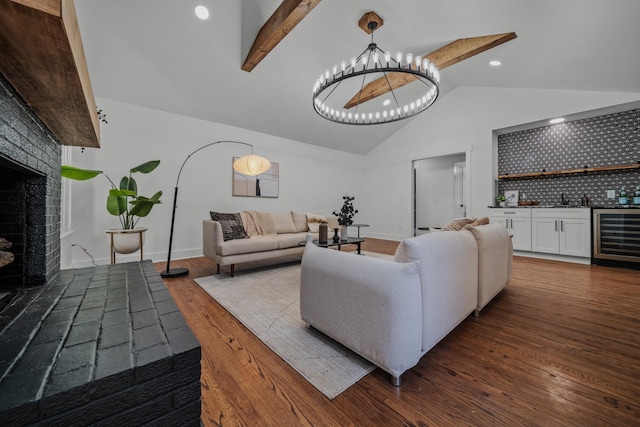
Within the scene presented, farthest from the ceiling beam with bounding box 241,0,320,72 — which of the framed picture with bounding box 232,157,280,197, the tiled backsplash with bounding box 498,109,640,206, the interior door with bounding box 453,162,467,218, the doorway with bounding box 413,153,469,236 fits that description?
the interior door with bounding box 453,162,467,218

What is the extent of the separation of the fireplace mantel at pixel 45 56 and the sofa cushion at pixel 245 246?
2062 mm

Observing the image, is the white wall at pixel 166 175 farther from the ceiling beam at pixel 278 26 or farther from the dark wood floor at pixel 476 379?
the dark wood floor at pixel 476 379

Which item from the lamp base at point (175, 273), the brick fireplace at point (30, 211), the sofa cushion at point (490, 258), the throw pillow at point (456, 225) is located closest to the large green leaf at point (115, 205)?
the lamp base at point (175, 273)

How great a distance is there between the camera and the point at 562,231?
4.05m

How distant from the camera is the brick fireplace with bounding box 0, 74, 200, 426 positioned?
0.65 meters

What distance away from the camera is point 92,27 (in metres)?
2.78

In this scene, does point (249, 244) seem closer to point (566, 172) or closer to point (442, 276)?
point (442, 276)

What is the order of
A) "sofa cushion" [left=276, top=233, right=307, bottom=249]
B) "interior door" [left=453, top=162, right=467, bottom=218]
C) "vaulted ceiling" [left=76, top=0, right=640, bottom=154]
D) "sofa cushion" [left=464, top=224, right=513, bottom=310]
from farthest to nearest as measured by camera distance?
"interior door" [left=453, top=162, right=467, bottom=218] → "sofa cushion" [left=276, top=233, right=307, bottom=249] → "vaulted ceiling" [left=76, top=0, right=640, bottom=154] → "sofa cushion" [left=464, top=224, right=513, bottom=310]

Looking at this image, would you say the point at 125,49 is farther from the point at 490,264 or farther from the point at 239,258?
the point at 490,264

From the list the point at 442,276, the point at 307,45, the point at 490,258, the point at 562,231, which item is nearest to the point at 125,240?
the point at 442,276

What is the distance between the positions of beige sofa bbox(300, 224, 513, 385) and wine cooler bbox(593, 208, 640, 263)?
11.4 feet

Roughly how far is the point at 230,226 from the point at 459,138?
5060 mm

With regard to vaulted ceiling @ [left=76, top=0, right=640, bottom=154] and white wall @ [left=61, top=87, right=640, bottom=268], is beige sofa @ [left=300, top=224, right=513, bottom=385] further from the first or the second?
white wall @ [left=61, top=87, right=640, bottom=268]

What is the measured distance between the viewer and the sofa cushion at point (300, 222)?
15.4 feet
